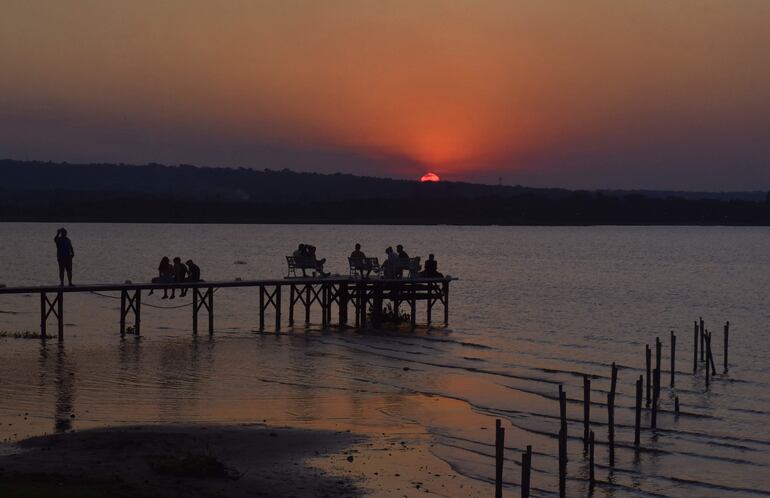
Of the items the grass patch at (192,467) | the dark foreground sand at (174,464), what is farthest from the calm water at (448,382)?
the grass patch at (192,467)

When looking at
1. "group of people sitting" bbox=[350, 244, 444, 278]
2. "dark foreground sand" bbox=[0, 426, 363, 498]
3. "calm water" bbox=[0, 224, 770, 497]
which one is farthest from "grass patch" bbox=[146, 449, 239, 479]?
"group of people sitting" bbox=[350, 244, 444, 278]

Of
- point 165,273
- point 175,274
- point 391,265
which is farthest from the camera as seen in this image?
point 391,265

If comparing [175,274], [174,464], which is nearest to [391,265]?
[175,274]

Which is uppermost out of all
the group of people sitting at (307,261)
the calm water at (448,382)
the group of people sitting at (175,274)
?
the group of people sitting at (307,261)

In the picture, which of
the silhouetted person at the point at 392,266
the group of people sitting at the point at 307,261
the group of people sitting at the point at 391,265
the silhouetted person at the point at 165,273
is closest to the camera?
the silhouetted person at the point at 165,273

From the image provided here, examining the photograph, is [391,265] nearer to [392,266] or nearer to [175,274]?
[392,266]

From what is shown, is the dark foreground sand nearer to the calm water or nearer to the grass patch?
the grass patch

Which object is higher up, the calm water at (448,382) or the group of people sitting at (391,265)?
the group of people sitting at (391,265)

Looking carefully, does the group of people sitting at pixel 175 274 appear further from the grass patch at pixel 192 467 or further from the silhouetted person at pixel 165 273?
the grass patch at pixel 192 467

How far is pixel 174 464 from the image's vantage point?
16.6m

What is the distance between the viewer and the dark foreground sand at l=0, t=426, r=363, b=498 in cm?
1529

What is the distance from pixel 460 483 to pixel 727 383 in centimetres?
1597

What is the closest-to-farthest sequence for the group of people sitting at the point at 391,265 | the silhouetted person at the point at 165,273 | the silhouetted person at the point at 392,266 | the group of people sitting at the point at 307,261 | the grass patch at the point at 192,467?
the grass patch at the point at 192,467 < the silhouetted person at the point at 165,273 < the group of people sitting at the point at 307,261 < the group of people sitting at the point at 391,265 < the silhouetted person at the point at 392,266

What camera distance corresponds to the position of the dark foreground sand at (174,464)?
15289 mm
